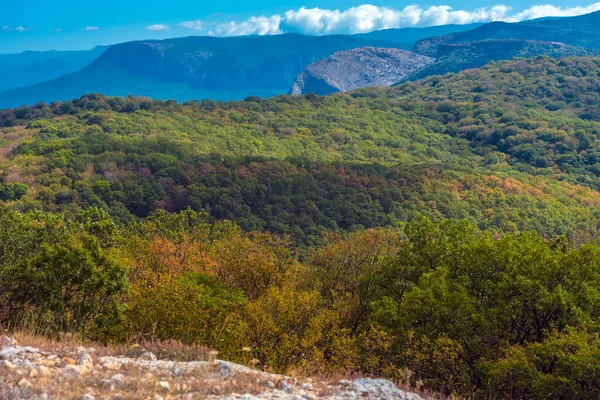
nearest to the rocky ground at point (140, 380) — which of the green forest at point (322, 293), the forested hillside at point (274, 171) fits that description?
the green forest at point (322, 293)

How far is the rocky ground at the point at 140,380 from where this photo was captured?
33.6 feet

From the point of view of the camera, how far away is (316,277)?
101ft

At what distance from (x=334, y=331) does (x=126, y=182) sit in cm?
7391

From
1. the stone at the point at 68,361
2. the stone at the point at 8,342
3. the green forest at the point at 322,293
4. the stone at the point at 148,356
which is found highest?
the stone at the point at 8,342

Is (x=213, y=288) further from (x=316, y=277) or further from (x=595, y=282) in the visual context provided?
(x=595, y=282)

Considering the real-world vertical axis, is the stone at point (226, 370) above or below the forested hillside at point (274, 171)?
above

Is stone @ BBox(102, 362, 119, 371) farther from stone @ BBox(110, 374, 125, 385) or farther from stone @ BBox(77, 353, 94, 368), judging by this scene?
stone @ BBox(110, 374, 125, 385)

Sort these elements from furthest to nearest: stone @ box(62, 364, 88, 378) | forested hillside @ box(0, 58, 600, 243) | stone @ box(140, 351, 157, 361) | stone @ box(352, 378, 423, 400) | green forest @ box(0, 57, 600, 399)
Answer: forested hillside @ box(0, 58, 600, 243)
green forest @ box(0, 57, 600, 399)
stone @ box(140, 351, 157, 361)
stone @ box(352, 378, 423, 400)
stone @ box(62, 364, 88, 378)

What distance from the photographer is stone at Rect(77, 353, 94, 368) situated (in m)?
11.8

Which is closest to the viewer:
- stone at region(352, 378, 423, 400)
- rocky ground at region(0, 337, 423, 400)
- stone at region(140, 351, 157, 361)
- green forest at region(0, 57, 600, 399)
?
rocky ground at region(0, 337, 423, 400)

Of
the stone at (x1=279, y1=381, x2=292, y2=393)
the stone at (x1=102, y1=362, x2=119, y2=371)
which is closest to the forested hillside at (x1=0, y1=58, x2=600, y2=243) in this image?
the stone at (x1=102, y1=362, x2=119, y2=371)

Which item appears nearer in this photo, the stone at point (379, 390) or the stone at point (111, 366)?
the stone at point (111, 366)

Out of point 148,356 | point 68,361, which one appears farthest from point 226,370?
point 68,361

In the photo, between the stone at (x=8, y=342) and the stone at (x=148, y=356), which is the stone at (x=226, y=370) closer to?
the stone at (x=148, y=356)
